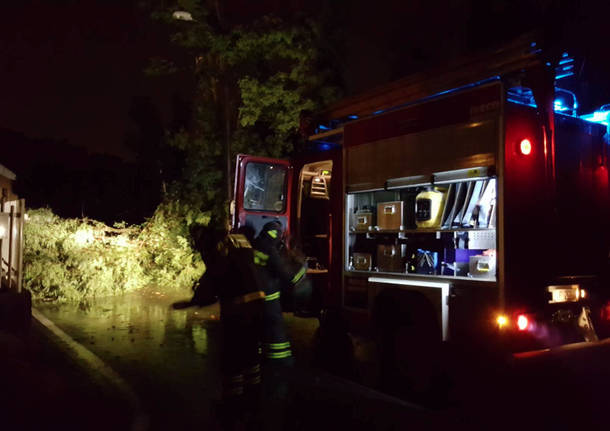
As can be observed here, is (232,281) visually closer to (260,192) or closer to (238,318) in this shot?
(238,318)

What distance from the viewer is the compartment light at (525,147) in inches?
190

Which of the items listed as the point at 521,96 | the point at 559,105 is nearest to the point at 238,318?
the point at 521,96

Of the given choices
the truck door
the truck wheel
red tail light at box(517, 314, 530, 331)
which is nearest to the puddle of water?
the truck door

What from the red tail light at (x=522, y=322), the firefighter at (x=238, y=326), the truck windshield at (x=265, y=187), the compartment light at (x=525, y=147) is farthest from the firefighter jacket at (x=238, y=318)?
the truck windshield at (x=265, y=187)

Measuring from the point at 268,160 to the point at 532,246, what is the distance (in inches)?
156

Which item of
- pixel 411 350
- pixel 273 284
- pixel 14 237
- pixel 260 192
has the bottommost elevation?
pixel 411 350

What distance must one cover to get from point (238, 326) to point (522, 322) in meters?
2.35

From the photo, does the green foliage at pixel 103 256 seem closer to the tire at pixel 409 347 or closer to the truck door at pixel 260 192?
the truck door at pixel 260 192

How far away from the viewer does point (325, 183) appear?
321 inches

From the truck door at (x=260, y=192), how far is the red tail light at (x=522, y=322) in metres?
3.80

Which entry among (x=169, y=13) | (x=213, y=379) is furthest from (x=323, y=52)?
(x=213, y=379)

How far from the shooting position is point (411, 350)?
5.49 m

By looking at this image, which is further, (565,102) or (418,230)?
(418,230)

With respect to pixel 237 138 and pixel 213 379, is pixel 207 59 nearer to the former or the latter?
pixel 237 138
